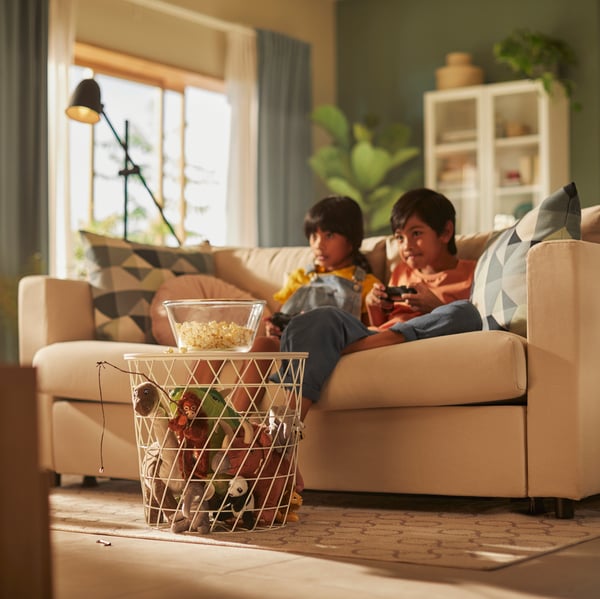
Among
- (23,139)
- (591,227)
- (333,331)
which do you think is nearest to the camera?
(333,331)

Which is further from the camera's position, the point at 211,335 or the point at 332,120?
the point at 332,120

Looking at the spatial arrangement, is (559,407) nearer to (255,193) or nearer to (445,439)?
(445,439)

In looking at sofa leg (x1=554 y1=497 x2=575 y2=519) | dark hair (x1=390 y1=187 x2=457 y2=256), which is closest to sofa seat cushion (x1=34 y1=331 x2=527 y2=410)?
sofa leg (x1=554 y1=497 x2=575 y2=519)

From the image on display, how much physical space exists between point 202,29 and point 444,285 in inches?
153

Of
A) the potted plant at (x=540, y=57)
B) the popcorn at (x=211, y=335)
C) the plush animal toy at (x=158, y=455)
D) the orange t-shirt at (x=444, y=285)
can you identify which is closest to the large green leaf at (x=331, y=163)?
the potted plant at (x=540, y=57)

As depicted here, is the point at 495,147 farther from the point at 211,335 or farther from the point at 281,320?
the point at 211,335

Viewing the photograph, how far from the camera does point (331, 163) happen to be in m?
6.42

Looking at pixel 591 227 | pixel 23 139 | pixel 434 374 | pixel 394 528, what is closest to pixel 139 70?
pixel 23 139

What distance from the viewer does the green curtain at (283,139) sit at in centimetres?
644

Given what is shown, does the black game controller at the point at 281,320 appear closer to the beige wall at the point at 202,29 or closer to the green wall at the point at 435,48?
the beige wall at the point at 202,29

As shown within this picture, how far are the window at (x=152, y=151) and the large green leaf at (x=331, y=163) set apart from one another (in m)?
0.58

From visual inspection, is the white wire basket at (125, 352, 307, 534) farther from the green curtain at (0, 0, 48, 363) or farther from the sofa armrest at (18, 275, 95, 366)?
the green curtain at (0, 0, 48, 363)

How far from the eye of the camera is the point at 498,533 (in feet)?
6.91

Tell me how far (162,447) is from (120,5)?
4.10 meters
